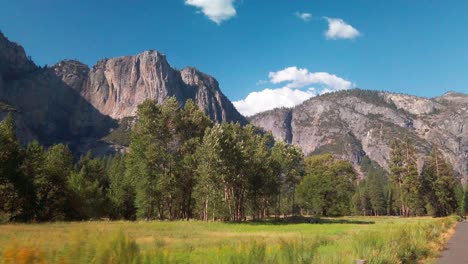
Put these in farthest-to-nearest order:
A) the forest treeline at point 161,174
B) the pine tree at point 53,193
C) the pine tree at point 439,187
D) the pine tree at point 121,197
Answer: the pine tree at point 439,187, the pine tree at point 121,197, the pine tree at point 53,193, the forest treeline at point 161,174

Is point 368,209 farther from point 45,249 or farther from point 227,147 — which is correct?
point 45,249

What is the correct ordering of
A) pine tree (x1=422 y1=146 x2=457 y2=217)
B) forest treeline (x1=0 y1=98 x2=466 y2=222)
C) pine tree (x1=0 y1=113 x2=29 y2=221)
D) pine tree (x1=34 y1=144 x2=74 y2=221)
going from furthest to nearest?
pine tree (x1=422 y1=146 x2=457 y2=217) < pine tree (x1=34 y1=144 x2=74 y2=221) < forest treeline (x1=0 y1=98 x2=466 y2=222) < pine tree (x1=0 y1=113 x2=29 y2=221)

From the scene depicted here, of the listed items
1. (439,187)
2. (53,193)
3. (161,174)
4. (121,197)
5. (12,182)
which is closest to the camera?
(12,182)

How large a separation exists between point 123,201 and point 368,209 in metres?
107

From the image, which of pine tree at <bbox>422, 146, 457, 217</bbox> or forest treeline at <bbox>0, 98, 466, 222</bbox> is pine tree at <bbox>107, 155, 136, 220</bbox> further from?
pine tree at <bbox>422, 146, 457, 217</bbox>

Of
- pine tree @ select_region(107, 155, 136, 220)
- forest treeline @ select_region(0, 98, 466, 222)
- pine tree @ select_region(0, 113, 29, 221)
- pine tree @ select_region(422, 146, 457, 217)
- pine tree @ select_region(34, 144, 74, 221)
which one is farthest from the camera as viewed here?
pine tree @ select_region(422, 146, 457, 217)

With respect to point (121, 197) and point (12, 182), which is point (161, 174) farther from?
point (121, 197)

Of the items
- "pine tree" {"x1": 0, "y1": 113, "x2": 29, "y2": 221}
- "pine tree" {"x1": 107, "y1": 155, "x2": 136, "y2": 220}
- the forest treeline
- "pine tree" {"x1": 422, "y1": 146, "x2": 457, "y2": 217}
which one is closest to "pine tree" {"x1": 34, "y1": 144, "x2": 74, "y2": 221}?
the forest treeline

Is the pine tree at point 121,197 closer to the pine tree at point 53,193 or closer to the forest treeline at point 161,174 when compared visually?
the forest treeline at point 161,174

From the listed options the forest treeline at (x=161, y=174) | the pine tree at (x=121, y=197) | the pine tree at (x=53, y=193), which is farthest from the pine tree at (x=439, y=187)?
the pine tree at (x=53, y=193)

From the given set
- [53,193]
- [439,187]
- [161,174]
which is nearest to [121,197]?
[53,193]

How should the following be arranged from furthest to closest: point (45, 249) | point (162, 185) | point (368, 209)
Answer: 1. point (368, 209)
2. point (162, 185)
3. point (45, 249)

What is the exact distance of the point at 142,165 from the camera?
4875 cm

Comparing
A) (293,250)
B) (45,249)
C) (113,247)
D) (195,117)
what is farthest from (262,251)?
(195,117)
